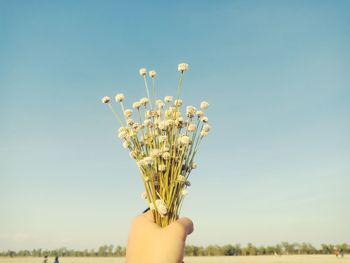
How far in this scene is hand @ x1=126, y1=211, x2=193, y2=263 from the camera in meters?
2.22

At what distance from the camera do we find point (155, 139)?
8.80ft

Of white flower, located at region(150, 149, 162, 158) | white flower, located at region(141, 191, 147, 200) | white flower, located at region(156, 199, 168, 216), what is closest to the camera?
white flower, located at region(156, 199, 168, 216)

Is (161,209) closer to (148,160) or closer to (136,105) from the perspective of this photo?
(148,160)

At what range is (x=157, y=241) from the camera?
2270 mm

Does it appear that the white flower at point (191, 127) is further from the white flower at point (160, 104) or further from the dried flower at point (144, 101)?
the dried flower at point (144, 101)

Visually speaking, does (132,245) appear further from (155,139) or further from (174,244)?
(155,139)

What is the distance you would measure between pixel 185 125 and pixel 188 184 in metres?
0.47

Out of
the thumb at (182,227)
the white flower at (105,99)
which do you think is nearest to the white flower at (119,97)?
the white flower at (105,99)

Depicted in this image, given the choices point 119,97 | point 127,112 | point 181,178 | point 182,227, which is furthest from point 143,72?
point 182,227

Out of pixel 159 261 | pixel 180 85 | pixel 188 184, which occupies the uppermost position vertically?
pixel 180 85

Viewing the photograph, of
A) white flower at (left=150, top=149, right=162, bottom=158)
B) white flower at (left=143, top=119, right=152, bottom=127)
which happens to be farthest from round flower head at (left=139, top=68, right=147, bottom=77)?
Result: white flower at (left=150, top=149, right=162, bottom=158)

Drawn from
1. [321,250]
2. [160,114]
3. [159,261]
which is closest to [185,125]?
[160,114]

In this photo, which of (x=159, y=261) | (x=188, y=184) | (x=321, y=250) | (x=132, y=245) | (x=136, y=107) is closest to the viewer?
(x=159, y=261)

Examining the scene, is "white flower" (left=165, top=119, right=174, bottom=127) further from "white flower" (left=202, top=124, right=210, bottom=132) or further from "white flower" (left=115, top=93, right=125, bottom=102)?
"white flower" (left=115, top=93, right=125, bottom=102)
